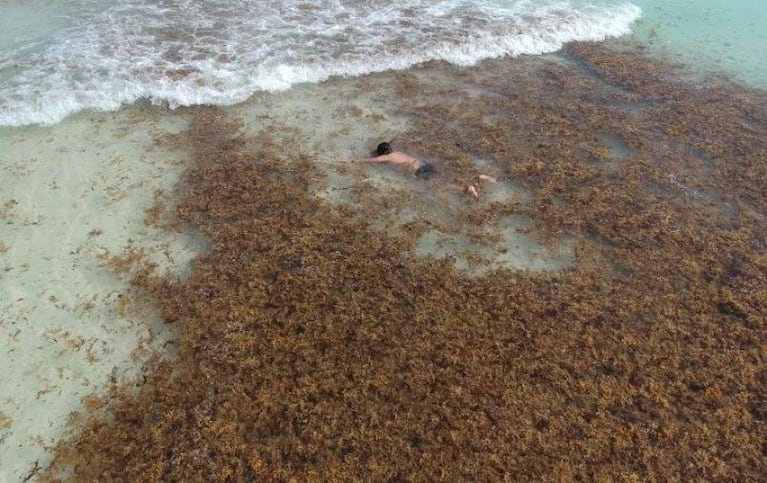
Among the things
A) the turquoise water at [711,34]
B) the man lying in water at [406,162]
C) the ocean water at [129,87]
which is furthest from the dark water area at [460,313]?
the turquoise water at [711,34]

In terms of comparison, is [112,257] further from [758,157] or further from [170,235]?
[758,157]

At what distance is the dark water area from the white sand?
353mm

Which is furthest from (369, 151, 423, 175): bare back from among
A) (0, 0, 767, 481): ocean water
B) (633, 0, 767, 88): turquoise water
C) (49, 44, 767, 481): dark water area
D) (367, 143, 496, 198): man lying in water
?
(633, 0, 767, 88): turquoise water

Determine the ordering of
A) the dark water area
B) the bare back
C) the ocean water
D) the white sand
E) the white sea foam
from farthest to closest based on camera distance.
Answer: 1. the white sea foam
2. the bare back
3. the ocean water
4. the white sand
5. the dark water area

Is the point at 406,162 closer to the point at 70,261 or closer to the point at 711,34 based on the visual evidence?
the point at 70,261

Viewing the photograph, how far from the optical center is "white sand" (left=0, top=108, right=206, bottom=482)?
5.28m

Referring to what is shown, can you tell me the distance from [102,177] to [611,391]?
→ 25.3 feet

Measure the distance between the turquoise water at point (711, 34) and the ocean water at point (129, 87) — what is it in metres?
0.06

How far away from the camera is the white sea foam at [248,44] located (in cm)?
975

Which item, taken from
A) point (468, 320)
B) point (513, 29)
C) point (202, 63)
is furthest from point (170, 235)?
point (513, 29)

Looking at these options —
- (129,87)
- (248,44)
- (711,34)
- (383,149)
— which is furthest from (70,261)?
(711,34)

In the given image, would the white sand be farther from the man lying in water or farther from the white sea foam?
the man lying in water

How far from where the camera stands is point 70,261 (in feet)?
21.7

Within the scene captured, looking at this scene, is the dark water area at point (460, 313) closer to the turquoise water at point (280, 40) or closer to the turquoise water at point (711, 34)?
the turquoise water at point (280, 40)
